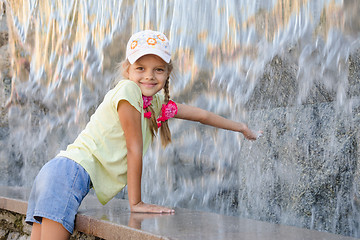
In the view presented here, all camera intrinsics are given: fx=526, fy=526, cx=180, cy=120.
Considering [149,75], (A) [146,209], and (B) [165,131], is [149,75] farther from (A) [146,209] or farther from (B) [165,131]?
(A) [146,209]

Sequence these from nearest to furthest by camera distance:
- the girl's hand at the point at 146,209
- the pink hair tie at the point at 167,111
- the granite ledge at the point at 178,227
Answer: the granite ledge at the point at 178,227 < the girl's hand at the point at 146,209 < the pink hair tie at the point at 167,111

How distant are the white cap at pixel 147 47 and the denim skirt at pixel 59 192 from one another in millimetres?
585

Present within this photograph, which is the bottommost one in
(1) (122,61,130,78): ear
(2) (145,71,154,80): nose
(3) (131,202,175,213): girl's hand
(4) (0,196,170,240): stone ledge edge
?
(4) (0,196,170,240): stone ledge edge

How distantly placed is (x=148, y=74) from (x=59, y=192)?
0.69m

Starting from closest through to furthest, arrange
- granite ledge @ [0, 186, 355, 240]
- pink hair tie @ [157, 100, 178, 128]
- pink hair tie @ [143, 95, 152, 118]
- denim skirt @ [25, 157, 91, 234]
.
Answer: granite ledge @ [0, 186, 355, 240] < denim skirt @ [25, 157, 91, 234] < pink hair tie @ [143, 95, 152, 118] < pink hair tie @ [157, 100, 178, 128]

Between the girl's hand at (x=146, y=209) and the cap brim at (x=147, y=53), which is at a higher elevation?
the cap brim at (x=147, y=53)

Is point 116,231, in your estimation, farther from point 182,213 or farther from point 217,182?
point 217,182

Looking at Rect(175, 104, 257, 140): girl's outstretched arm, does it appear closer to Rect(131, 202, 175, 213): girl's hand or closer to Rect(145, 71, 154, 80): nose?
Rect(145, 71, 154, 80): nose

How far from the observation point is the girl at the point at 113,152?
236cm

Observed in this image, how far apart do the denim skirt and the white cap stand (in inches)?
23.0

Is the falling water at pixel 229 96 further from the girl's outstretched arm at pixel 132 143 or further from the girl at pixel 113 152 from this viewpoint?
the girl's outstretched arm at pixel 132 143

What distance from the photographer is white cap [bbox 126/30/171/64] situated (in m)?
2.48

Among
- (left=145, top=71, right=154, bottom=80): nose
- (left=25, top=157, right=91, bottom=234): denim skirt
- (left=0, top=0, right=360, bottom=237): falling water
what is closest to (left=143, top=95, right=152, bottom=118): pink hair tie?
(left=145, top=71, right=154, bottom=80): nose

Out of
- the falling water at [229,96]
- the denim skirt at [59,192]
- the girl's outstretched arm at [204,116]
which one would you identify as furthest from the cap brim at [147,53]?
the falling water at [229,96]
